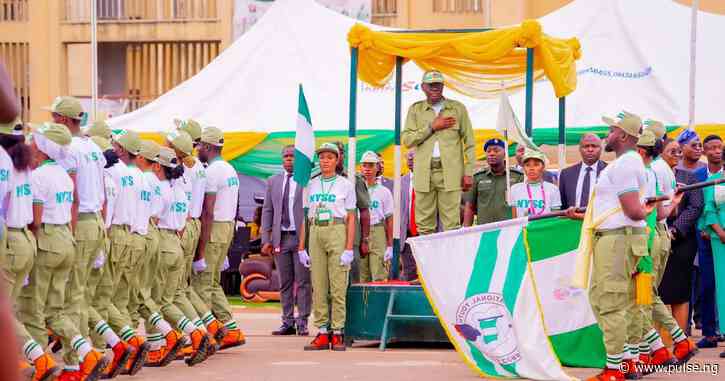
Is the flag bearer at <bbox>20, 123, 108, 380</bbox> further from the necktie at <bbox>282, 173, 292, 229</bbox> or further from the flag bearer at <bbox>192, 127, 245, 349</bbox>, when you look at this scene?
the necktie at <bbox>282, 173, 292, 229</bbox>

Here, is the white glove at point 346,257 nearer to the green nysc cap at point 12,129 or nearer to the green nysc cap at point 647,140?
the green nysc cap at point 647,140

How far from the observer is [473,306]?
407 inches

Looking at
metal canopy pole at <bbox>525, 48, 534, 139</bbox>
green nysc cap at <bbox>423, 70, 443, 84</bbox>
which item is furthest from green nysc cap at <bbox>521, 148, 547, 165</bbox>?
green nysc cap at <bbox>423, 70, 443, 84</bbox>

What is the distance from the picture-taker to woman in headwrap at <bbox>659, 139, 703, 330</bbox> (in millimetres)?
13105

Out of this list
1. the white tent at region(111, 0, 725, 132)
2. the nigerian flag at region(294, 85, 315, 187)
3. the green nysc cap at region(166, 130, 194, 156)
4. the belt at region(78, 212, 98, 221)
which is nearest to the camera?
the belt at region(78, 212, 98, 221)

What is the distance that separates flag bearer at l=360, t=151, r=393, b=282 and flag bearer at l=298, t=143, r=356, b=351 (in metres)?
3.57

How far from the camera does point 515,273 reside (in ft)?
33.3

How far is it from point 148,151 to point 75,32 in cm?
2712

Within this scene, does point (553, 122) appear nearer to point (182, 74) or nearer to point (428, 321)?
point (428, 321)

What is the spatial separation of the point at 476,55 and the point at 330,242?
7.81ft

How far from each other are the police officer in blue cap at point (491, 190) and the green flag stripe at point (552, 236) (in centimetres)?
292

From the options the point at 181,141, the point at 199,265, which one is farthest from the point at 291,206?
the point at 181,141

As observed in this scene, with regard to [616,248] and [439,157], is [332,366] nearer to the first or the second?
[439,157]

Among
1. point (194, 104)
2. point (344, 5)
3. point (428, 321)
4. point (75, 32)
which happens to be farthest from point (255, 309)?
point (75, 32)
